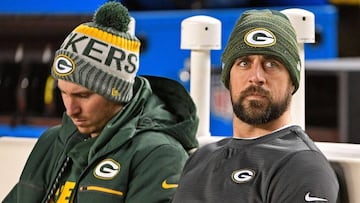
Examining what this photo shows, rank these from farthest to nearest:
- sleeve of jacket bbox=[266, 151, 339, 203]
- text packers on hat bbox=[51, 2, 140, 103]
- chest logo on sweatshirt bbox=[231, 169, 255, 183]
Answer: text packers on hat bbox=[51, 2, 140, 103], chest logo on sweatshirt bbox=[231, 169, 255, 183], sleeve of jacket bbox=[266, 151, 339, 203]

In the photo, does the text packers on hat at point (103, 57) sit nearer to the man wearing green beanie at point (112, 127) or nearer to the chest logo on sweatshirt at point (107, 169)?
the man wearing green beanie at point (112, 127)

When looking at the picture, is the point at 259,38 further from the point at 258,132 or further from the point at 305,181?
the point at 305,181

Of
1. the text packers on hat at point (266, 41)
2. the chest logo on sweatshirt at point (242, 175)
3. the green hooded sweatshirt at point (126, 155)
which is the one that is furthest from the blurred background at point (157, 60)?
the chest logo on sweatshirt at point (242, 175)

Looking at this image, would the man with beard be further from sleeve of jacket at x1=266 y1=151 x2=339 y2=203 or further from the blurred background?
the blurred background

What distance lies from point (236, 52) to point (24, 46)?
2444 millimetres

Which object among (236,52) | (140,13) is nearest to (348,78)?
(140,13)

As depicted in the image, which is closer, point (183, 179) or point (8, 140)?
point (183, 179)

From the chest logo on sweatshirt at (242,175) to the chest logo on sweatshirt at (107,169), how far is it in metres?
0.33

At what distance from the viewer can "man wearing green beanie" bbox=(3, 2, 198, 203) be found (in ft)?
5.79

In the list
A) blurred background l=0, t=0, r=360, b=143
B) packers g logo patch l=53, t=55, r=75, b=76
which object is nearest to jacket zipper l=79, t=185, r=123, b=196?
packers g logo patch l=53, t=55, r=75, b=76

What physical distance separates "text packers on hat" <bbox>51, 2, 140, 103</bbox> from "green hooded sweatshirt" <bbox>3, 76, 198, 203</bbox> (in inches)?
2.5

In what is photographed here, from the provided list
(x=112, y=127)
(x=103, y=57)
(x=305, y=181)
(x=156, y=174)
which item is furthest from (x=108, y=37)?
(x=305, y=181)

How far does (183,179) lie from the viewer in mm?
1652

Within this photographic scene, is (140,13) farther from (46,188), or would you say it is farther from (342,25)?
(46,188)
